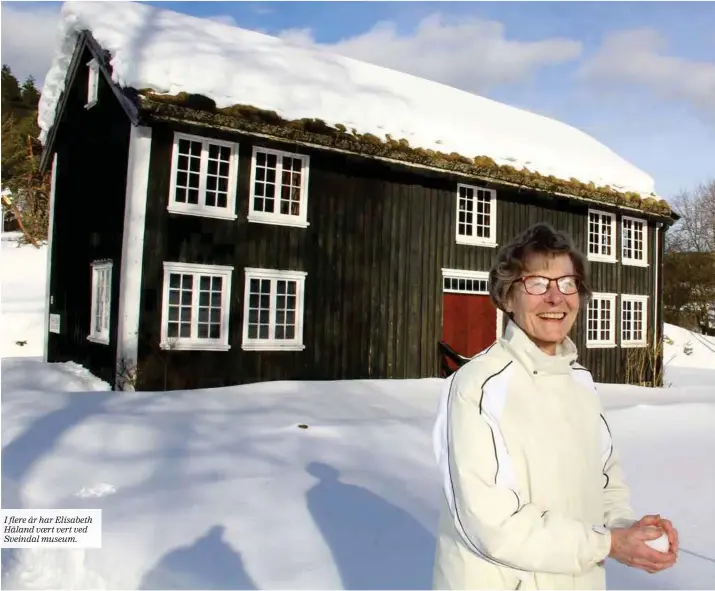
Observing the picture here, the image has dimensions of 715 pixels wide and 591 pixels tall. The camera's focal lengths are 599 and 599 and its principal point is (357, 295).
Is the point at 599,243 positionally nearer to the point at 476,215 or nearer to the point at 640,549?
the point at 476,215

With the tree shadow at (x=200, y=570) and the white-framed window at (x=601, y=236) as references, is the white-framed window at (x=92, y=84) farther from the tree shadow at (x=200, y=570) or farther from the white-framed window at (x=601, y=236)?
the white-framed window at (x=601, y=236)

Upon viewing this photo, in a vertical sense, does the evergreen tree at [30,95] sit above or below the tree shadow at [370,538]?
above

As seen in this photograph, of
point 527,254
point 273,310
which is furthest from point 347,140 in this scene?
point 527,254

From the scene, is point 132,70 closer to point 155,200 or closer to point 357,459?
point 155,200

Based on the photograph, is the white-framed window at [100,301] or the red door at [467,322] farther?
the red door at [467,322]

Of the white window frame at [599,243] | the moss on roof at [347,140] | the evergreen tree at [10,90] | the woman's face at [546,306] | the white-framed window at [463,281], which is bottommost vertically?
the woman's face at [546,306]

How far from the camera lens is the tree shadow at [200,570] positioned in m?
3.97

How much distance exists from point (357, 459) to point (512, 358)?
4904 millimetres

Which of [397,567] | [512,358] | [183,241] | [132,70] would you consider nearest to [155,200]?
[183,241]

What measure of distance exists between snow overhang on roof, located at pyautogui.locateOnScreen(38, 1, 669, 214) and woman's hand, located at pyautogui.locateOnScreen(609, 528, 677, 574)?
35.5ft

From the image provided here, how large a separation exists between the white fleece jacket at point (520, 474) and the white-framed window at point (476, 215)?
492 inches

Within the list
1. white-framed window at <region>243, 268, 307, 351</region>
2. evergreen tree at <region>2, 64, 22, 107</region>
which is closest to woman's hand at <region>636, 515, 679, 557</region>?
white-framed window at <region>243, 268, 307, 351</region>

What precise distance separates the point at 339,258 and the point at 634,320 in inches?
397

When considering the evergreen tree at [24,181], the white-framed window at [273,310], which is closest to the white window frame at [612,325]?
the white-framed window at [273,310]
